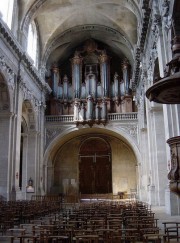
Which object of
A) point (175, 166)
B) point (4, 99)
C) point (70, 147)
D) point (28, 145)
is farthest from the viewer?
point (70, 147)

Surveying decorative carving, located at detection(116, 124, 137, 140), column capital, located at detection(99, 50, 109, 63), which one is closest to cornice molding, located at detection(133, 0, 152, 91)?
decorative carving, located at detection(116, 124, 137, 140)

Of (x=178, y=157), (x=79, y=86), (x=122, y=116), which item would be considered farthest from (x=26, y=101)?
(x=178, y=157)

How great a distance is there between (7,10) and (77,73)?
824 cm

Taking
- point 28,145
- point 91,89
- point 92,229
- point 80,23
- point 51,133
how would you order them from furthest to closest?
point 91,89, point 51,133, point 80,23, point 28,145, point 92,229

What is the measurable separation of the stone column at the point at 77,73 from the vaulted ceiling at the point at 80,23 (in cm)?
155

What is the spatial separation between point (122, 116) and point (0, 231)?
15540 millimetres

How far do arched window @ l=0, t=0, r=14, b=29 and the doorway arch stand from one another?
12.4 metres

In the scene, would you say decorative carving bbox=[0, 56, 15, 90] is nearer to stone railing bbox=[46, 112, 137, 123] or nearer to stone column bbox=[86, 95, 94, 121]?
stone railing bbox=[46, 112, 137, 123]

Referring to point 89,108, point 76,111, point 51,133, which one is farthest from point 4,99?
point 89,108

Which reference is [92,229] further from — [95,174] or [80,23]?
[95,174]

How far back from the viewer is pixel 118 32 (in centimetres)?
2317

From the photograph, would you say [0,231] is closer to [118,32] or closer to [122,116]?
[122,116]

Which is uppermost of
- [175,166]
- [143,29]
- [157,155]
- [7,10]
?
[7,10]

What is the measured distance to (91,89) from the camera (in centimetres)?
2405
